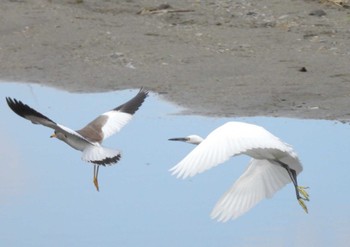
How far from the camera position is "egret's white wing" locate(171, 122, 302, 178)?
6845 millimetres

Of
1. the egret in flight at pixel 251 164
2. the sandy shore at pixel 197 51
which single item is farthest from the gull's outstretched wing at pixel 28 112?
the sandy shore at pixel 197 51

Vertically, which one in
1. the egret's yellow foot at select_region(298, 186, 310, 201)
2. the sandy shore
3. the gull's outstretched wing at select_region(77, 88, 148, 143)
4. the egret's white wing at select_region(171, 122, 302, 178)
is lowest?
the sandy shore

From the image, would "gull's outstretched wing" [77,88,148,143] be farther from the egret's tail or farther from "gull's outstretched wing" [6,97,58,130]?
"gull's outstretched wing" [6,97,58,130]

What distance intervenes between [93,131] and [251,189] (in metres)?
1.77

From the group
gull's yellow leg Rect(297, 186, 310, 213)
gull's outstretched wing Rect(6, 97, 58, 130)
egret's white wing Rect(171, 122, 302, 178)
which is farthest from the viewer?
gull's outstretched wing Rect(6, 97, 58, 130)

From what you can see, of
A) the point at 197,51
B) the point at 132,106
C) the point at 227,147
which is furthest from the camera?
the point at 197,51

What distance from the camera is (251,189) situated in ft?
26.0

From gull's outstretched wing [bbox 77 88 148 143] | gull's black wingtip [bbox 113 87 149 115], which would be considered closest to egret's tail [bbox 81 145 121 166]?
gull's outstretched wing [bbox 77 88 148 143]

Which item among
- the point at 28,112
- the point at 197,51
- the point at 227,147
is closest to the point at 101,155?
the point at 28,112

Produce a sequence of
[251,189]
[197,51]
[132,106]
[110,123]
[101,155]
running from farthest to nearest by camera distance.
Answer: [197,51]
[132,106]
[110,123]
[101,155]
[251,189]

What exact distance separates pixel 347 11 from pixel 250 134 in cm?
693

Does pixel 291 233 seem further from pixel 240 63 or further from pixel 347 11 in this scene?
pixel 347 11

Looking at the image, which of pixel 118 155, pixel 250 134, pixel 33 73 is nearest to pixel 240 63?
pixel 33 73

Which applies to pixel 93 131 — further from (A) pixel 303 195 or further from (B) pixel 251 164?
(A) pixel 303 195
